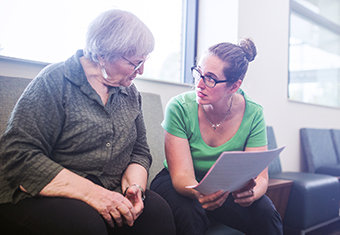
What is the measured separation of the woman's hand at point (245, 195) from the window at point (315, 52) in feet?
6.64

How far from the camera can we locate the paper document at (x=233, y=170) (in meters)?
0.93

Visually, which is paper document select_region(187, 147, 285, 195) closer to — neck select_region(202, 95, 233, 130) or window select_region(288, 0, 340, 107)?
neck select_region(202, 95, 233, 130)

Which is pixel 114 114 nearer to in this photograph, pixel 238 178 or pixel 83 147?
pixel 83 147

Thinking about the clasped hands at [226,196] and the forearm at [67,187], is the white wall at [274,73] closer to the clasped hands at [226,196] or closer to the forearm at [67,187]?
the clasped hands at [226,196]

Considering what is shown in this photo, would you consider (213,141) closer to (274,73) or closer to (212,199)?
(212,199)

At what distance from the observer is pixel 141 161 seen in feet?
4.09

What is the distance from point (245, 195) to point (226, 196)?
0.10 meters

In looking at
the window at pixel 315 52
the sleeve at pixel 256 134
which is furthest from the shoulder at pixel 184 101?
the window at pixel 315 52

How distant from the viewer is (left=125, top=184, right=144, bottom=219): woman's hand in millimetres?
1036

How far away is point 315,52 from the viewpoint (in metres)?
3.55

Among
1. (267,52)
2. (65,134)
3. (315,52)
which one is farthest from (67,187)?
(315,52)

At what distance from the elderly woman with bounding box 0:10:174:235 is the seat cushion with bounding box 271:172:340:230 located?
120 cm

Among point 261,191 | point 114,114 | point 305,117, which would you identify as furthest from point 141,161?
point 305,117

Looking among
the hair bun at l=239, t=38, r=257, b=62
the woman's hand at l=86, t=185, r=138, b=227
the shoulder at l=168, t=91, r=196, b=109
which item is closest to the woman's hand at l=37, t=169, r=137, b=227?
the woman's hand at l=86, t=185, r=138, b=227
